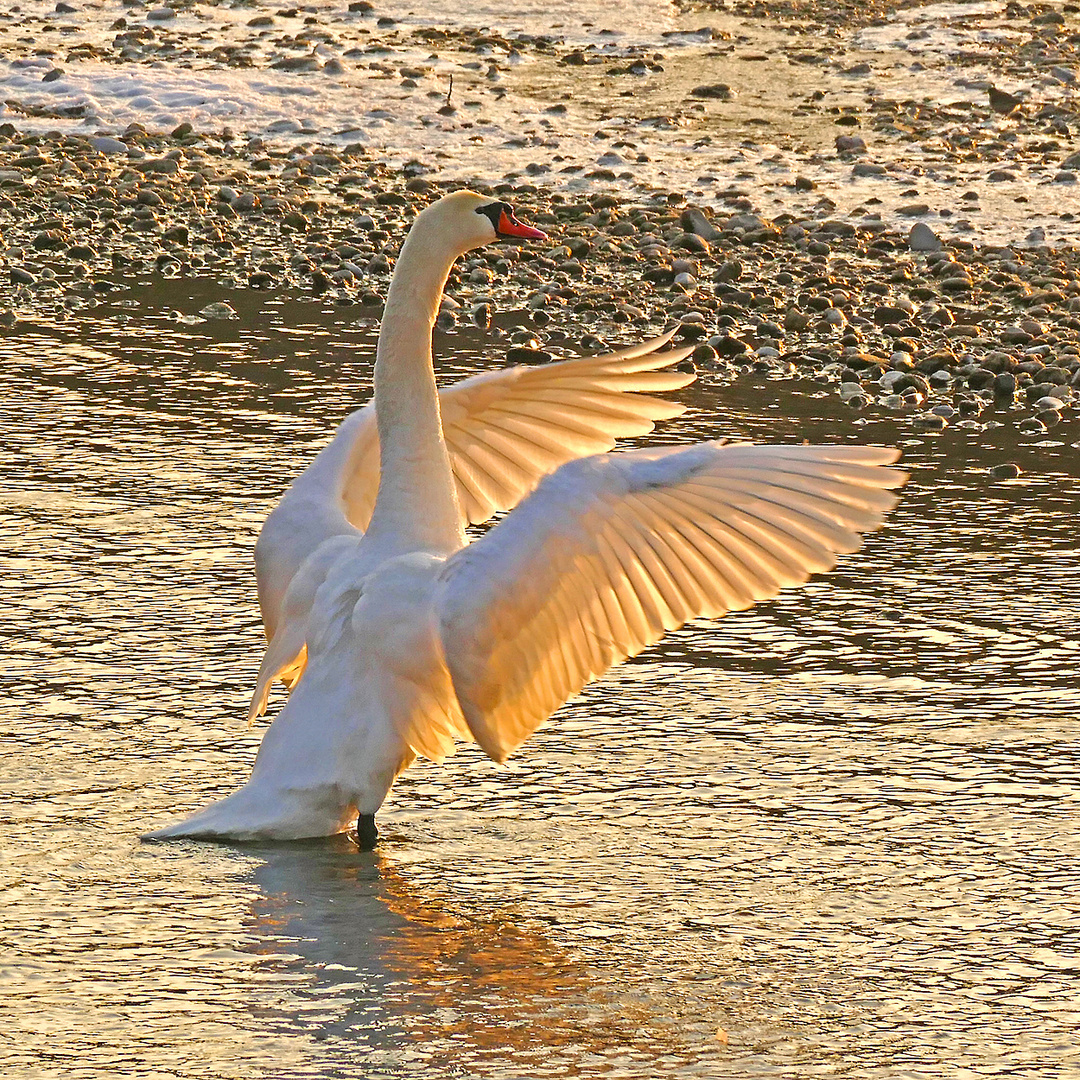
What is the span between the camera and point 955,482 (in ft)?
29.6

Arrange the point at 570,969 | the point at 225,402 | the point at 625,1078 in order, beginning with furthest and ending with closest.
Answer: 1. the point at 225,402
2. the point at 570,969
3. the point at 625,1078

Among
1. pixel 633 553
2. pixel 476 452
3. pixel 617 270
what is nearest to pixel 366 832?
pixel 633 553

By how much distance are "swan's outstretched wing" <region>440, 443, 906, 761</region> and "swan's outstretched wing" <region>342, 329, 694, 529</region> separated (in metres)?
1.02

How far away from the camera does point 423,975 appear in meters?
5.07

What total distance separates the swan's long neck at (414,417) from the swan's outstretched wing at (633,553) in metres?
0.54

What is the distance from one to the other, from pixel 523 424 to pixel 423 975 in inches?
87.8

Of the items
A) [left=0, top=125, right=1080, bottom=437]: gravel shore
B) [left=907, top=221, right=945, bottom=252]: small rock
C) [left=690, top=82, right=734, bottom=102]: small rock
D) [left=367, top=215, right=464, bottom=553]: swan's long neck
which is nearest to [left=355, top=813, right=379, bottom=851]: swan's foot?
[left=367, top=215, right=464, bottom=553]: swan's long neck

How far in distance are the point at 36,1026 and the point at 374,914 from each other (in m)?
1.03

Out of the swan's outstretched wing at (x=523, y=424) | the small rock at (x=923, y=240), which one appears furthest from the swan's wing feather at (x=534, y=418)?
the small rock at (x=923, y=240)

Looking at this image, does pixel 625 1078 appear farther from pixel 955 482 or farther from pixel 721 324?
pixel 721 324

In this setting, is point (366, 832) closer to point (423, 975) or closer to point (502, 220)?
point (423, 975)

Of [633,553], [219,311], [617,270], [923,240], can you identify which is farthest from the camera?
[923,240]

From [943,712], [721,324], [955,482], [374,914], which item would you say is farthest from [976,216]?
[374,914]

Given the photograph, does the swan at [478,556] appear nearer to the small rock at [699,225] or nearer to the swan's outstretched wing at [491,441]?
the swan's outstretched wing at [491,441]
